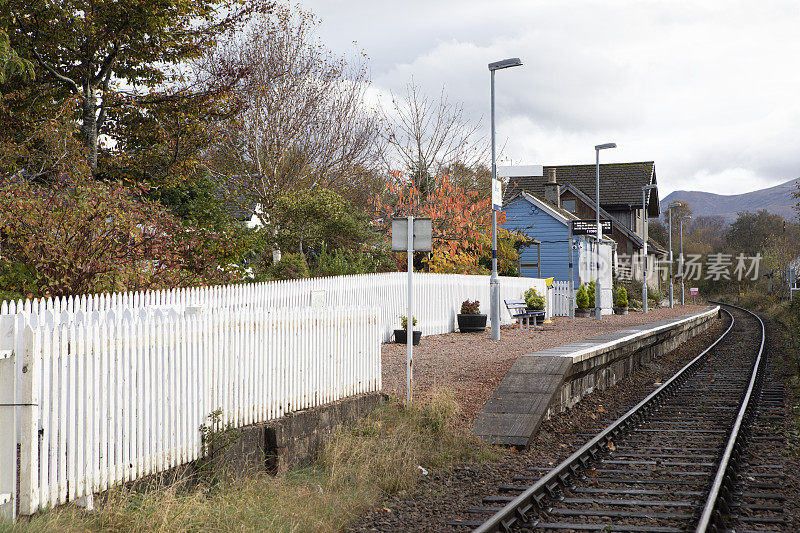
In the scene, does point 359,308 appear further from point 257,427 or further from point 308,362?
point 257,427

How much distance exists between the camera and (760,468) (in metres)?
8.84

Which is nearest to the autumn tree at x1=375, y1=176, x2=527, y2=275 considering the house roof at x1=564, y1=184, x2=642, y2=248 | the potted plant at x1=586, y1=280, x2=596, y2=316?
the potted plant at x1=586, y1=280, x2=596, y2=316

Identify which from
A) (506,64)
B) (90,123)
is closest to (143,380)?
(90,123)

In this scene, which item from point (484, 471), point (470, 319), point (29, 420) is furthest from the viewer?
point (470, 319)

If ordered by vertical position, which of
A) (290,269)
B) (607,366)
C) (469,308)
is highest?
(290,269)

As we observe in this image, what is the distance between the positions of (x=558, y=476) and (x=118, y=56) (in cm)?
1474

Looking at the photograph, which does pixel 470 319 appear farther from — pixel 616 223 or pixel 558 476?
pixel 616 223

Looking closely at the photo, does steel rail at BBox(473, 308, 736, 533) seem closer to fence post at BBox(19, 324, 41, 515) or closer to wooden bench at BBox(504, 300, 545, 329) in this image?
fence post at BBox(19, 324, 41, 515)

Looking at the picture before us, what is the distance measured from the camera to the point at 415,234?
1120 centimetres

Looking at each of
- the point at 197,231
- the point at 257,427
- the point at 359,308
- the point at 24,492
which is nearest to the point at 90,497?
the point at 24,492

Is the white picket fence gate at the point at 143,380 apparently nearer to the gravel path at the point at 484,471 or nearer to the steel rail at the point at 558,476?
the gravel path at the point at 484,471

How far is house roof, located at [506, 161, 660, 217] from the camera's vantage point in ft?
186

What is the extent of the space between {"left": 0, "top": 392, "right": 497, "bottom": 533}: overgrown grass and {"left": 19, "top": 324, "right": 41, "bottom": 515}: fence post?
0.22 metres

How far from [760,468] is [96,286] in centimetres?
936
